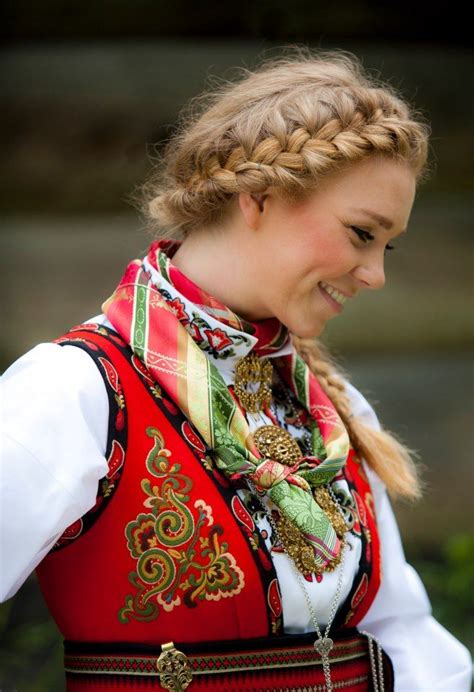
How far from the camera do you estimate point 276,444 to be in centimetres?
192

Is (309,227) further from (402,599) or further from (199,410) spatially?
(402,599)

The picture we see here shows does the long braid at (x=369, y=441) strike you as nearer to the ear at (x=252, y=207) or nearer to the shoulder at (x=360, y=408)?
the shoulder at (x=360, y=408)

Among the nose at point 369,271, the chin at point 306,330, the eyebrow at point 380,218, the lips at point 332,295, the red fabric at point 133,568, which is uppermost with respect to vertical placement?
the eyebrow at point 380,218

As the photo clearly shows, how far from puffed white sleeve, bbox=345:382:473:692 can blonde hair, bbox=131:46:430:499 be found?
25.7 inches

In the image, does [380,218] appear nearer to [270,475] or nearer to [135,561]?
[270,475]

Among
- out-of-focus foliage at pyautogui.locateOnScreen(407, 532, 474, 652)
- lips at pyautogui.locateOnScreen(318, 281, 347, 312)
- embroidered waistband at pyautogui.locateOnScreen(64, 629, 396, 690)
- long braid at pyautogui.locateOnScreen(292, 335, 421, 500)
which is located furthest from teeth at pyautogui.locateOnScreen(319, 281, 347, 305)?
out-of-focus foliage at pyautogui.locateOnScreen(407, 532, 474, 652)

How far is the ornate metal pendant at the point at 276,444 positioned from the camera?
1.90 metres

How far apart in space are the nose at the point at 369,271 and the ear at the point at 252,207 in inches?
7.8

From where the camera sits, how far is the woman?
170 cm

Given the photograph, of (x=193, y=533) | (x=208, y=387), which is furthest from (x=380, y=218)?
(x=193, y=533)

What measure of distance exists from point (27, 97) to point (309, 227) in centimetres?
205

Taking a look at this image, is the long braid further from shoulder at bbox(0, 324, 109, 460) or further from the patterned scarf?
shoulder at bbox(0, 324, 109, 460)

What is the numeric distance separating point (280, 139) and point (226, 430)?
1.66ft

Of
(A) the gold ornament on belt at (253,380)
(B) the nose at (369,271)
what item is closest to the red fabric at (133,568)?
(A) the gold ornament on belt at (253,380)
